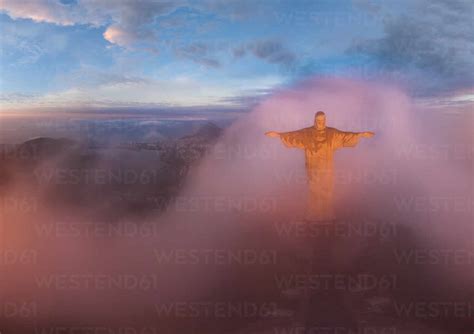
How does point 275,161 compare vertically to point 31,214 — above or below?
above

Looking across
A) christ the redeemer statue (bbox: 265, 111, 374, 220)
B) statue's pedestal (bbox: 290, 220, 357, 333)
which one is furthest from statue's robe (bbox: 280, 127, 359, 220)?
statue's pedestal (bbox: 290, 220, 357, 333)

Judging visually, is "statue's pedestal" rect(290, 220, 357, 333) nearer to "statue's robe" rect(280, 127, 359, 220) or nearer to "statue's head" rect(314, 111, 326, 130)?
"statue's robe" rect(280, 127, 359, 220)

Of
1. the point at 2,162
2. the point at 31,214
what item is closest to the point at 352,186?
the point at 31,214

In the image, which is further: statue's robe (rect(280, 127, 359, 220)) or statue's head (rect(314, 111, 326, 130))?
statue's robe (rect(280, 127, 359, 220))

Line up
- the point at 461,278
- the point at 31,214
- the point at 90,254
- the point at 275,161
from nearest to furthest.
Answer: the point at 461,278, the point at 90,254, the point at 31,214, the point at 275,161

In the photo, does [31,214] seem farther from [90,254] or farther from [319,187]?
[319,187]

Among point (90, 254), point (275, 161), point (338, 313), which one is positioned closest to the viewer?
point (338, 313)

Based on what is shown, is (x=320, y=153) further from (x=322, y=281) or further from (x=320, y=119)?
(x=322, y=281)

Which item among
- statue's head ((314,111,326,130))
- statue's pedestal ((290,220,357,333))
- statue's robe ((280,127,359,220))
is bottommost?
statue's pedestal ((290,220,357,333))

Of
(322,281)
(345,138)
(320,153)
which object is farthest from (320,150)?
(322,281)
